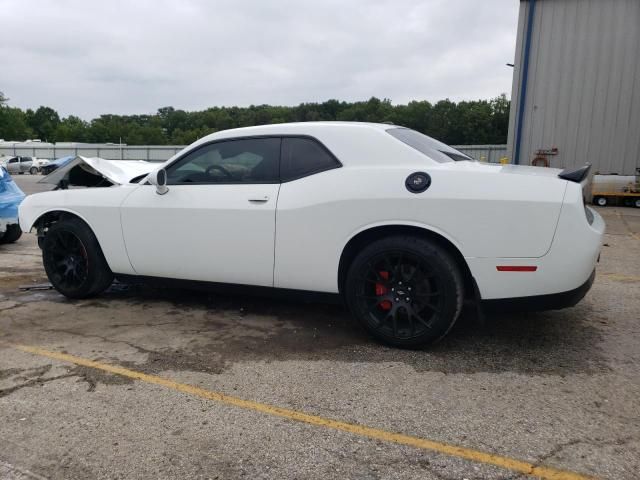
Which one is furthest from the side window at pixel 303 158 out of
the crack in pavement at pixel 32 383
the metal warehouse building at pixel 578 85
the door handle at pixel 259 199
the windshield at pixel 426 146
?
the metal warehouse building at pixel 578 85

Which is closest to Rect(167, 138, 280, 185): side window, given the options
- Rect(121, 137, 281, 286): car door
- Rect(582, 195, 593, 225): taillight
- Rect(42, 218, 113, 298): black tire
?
Rect(121, 137, 281, 286): car door

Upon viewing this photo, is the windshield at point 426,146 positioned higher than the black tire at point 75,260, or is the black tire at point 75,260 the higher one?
the windshield at point 426,146

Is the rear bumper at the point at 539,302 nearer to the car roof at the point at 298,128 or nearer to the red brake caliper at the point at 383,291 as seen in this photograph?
the red brake caliper at the point at 383,291

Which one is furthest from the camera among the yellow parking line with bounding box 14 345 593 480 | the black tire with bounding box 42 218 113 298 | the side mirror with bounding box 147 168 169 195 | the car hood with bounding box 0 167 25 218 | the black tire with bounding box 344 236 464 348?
the car hood with bounding box 0 167 25 218

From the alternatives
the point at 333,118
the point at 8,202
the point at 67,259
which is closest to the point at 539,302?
the point at 67,259

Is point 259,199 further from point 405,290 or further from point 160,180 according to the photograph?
point 405,290

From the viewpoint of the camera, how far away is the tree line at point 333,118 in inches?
3091

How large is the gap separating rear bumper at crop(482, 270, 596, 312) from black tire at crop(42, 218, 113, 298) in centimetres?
333

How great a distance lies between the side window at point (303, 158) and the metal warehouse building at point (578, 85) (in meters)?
14.0

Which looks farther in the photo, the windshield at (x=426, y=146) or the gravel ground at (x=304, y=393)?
the windshield at (x=426, y=146)

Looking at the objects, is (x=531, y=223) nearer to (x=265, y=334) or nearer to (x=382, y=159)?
(x=382, y=159)

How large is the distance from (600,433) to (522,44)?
15514 mm

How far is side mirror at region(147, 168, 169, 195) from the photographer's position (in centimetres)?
420

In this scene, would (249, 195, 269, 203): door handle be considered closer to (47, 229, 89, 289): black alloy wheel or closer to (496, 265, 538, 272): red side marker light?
(496, 265, 538, 272): red side marker light
